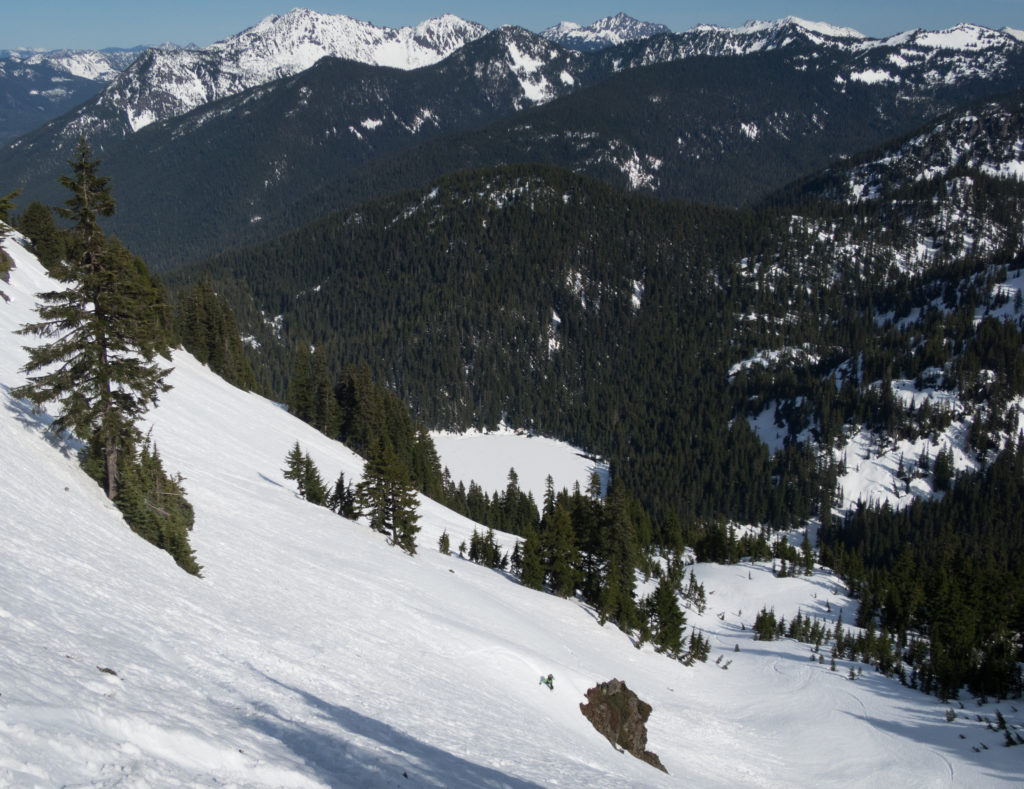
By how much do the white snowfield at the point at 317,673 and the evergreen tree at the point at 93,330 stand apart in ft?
7.44

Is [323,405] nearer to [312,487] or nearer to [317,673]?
[312,487]

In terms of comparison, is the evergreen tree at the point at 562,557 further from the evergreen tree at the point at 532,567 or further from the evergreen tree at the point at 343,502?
the evergreen tree at the point at 343,502

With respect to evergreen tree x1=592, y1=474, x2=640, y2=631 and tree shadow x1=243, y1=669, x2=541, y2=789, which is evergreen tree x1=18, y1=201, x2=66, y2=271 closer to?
evergreen tree x1=592, y1=474, x2=640, y2=631

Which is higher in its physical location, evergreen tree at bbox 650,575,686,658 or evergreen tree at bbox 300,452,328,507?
evergreen tree at bbox 300,452,328,507

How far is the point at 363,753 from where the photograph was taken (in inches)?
566

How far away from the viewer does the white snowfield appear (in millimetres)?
11453

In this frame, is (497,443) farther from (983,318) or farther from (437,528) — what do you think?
(983,318)

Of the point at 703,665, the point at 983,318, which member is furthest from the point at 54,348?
the point at 983,318

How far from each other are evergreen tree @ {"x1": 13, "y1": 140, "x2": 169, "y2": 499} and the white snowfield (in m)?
2.27

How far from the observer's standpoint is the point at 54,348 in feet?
81.3

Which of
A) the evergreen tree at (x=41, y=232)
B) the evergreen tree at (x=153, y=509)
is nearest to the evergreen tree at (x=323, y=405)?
the evergreen tree at (x=41, y=232)

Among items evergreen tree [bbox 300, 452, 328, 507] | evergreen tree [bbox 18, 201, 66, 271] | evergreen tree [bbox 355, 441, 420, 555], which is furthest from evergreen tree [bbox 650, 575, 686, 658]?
evergreen tree [bbox 18, 201, 66, 271]

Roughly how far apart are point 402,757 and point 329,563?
67.7 ft

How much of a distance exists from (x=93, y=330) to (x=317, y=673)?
1604cm
